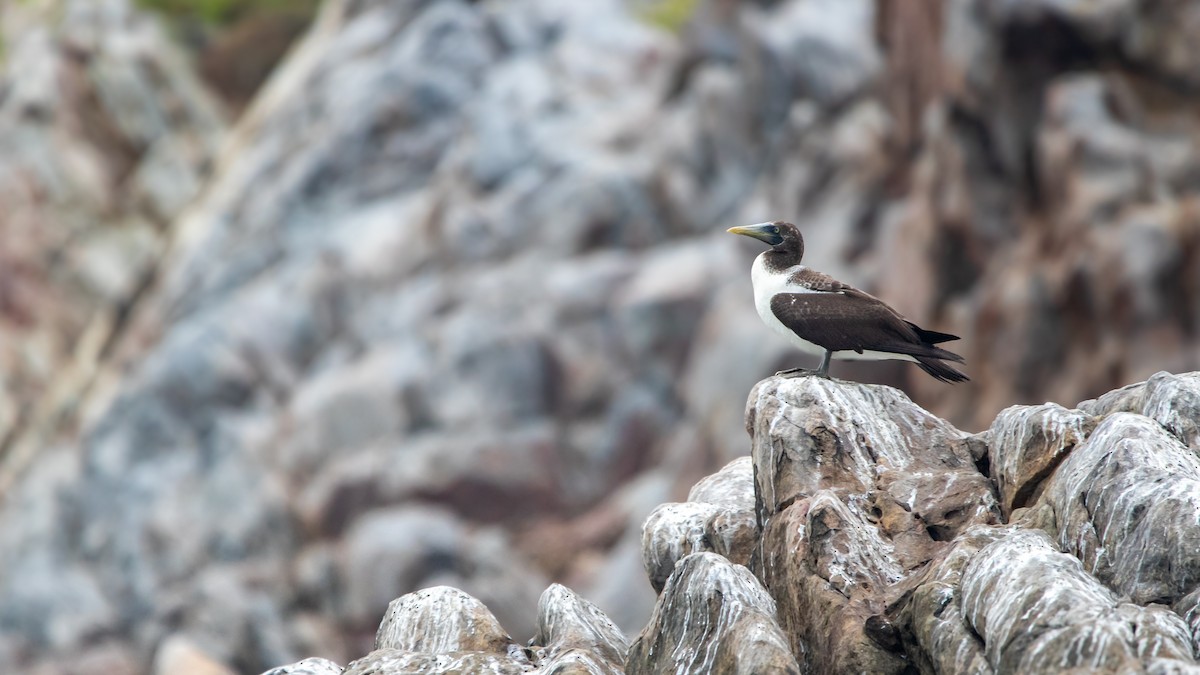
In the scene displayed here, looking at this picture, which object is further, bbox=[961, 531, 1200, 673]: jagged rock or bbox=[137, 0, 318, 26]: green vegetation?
bbox=[137, 0, 318, 26]: green vegetation

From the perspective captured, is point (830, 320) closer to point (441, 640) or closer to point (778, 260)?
point (778, 260)

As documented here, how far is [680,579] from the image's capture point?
12469mm

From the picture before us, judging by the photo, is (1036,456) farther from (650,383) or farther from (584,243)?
(584,243)

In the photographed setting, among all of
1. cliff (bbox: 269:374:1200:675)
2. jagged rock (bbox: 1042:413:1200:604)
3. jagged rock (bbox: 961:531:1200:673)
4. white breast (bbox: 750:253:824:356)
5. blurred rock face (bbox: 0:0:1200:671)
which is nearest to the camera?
jagged rock (bbox: 961:531:1200:673)

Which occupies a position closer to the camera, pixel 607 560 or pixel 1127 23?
pixel 1127 23

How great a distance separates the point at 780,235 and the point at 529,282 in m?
33.2

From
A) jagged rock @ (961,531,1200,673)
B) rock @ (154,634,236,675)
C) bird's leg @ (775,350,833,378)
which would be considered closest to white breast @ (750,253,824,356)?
bird's leg @ (775,350,833,378)

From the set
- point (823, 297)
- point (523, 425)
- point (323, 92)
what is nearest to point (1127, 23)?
point (523, 425)

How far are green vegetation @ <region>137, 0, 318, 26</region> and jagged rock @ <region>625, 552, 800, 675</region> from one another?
66.8 m

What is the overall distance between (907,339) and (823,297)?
97 cm

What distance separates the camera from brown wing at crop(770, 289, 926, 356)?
48.7ft

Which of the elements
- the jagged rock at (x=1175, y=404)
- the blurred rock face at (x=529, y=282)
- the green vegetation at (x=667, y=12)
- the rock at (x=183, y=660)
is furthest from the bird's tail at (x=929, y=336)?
the green vegetation at (x=667, y=12)

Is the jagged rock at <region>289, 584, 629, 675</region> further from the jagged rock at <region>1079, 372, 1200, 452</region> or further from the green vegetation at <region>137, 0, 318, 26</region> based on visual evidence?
the green vegetation at <region>137, 0, 318, 26</region>

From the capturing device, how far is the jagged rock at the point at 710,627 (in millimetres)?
11211
